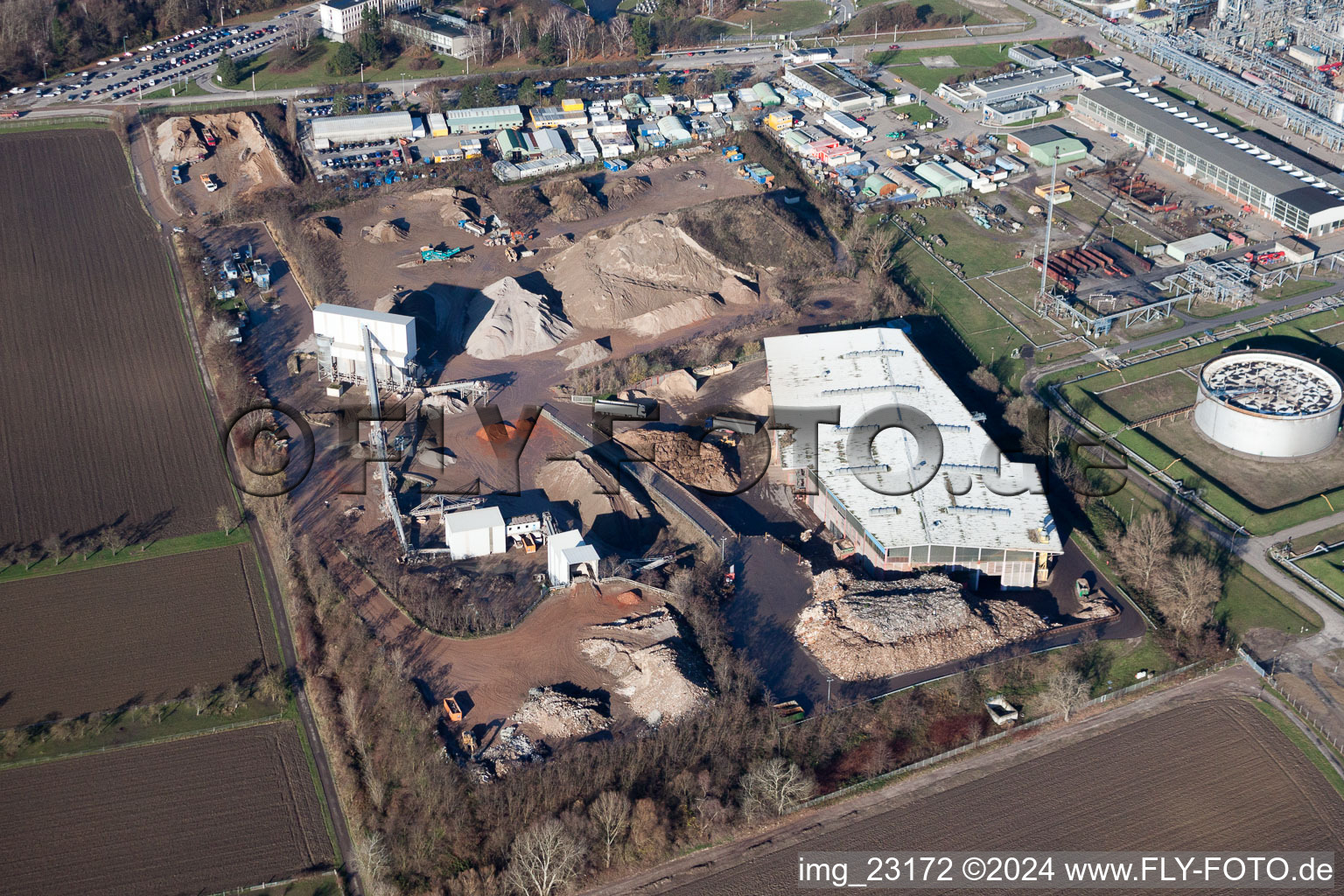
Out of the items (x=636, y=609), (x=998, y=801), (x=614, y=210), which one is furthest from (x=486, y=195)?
(x=998, y=801)

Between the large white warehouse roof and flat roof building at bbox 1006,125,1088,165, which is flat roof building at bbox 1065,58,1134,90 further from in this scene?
the large white warehouse roof

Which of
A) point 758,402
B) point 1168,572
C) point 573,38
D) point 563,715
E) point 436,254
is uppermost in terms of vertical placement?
point 573,38

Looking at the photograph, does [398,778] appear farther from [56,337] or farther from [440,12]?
[440,12]

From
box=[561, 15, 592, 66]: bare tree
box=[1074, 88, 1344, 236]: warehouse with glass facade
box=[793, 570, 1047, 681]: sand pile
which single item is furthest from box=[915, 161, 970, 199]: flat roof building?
box=[793, 570, 1047, 681]: sand pile

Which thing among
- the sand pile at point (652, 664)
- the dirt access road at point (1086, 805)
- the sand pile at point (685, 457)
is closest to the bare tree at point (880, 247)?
the sand pile at point (685, 457)

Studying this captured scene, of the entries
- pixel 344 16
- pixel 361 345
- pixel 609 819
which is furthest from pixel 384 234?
pixel 609 819

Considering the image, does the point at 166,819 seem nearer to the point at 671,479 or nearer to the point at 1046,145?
the point at 671,479

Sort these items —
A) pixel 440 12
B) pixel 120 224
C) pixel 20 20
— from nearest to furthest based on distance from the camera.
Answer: pixel 120 224, pixel 20 20, pixel 440 12
